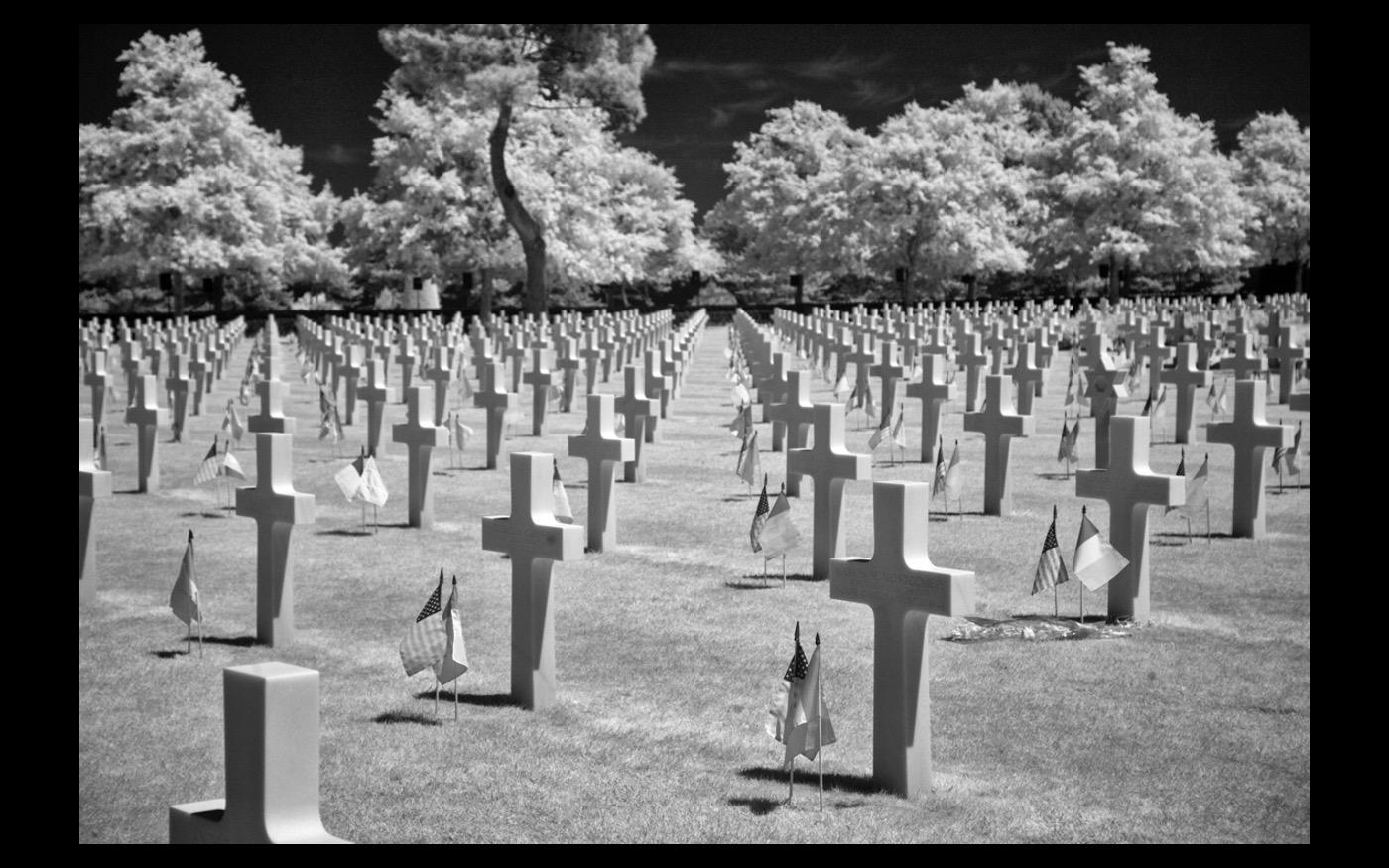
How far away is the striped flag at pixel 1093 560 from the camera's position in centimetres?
650

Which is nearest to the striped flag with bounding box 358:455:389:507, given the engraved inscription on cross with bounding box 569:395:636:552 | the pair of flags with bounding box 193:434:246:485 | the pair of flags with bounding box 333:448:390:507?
the pair of flags with bounding box 333:448:390:507

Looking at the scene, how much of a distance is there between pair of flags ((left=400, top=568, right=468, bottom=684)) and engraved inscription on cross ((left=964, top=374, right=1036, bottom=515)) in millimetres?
5298

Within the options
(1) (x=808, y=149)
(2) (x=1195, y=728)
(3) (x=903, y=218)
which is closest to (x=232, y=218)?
(3) (x=903, y=218)

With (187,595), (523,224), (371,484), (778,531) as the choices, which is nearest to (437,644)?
(187,595)

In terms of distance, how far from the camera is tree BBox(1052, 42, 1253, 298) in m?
49.2

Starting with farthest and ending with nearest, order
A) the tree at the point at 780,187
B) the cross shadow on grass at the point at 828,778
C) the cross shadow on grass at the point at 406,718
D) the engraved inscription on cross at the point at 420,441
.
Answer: the tree at the point at 780,187
the engraved inscription on cross at the point at 420,441
the cross shadow on grass at the point at 406,718
the cross shadow on grass at the point at 828,778

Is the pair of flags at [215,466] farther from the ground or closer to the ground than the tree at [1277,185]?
closer to the ground

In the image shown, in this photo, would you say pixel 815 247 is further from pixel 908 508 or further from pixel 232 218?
pixel 908 508

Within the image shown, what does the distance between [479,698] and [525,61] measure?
34.1 metres

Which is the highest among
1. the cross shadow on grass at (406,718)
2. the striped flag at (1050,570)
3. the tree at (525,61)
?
the tree at (525,61)

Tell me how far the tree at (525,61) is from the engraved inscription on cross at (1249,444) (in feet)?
98.0

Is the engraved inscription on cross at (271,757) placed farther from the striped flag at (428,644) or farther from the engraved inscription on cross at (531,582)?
the engraved inscription on cross at (531,582)

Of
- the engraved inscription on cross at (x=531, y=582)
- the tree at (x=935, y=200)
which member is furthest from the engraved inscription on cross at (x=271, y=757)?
the tree at (x=935, y=200)
